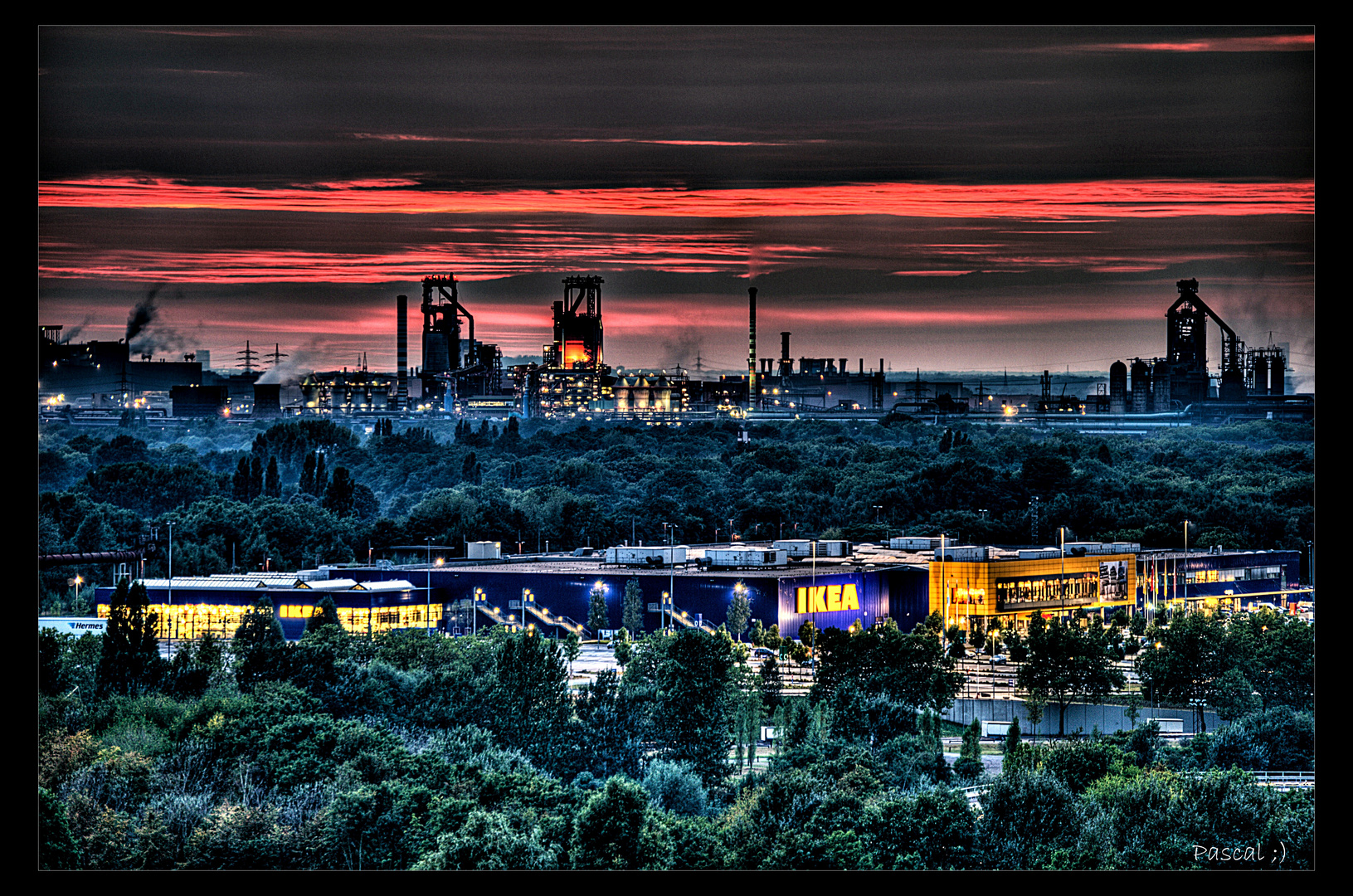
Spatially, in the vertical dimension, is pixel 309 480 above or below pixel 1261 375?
below

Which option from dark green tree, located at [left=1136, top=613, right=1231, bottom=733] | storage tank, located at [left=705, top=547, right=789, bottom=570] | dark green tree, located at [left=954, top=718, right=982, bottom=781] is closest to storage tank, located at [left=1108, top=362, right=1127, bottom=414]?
storage tank, located at [left=705, top=547, right=789, bottom=570]

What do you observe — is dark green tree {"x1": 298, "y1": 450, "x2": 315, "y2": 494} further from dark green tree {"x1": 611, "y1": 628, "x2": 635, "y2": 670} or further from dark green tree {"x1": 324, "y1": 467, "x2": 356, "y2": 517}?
dark green tree {"x1": 611, "y1": 628, "x2": 635, "y2": 670}

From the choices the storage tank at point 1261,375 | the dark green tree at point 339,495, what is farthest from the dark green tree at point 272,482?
the storage tank at point 1261,375

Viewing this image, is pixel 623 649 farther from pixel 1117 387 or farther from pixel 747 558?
pixel 1117 387

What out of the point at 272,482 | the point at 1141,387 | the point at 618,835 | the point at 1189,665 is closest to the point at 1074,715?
the point at 1189,665

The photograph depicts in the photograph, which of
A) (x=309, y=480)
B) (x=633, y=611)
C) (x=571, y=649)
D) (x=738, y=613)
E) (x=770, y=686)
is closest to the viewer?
(x=770, y=686)

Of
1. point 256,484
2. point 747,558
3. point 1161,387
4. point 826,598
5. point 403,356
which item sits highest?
point 403,356

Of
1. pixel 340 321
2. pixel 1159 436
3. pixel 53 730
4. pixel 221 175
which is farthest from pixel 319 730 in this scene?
pixel 1159 436
